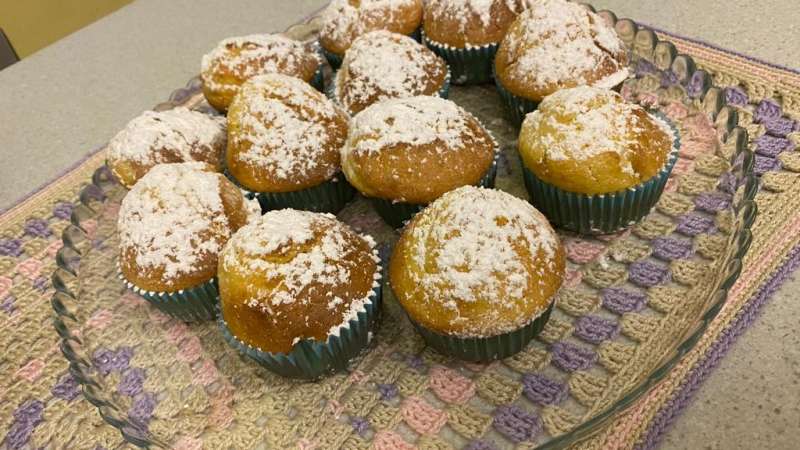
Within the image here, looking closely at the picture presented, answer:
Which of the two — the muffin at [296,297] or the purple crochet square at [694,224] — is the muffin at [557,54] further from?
the muffin at [296,297]

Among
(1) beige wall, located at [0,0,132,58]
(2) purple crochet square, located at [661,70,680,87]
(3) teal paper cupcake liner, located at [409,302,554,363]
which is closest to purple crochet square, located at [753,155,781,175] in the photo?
(2) purple crochet square, located at [661,70,680,87]

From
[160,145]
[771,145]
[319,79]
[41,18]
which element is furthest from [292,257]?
[41,18]

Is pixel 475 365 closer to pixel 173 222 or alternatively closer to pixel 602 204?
pixel 602 204

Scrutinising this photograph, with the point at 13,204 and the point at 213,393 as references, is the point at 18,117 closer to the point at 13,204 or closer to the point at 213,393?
the point at 13,204

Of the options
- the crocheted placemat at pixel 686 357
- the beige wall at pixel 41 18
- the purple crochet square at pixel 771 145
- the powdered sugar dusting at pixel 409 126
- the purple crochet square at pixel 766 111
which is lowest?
the beige wall at pixel 41 18

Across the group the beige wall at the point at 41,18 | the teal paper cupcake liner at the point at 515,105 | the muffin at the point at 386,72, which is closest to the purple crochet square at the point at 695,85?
the teal paper cupcake liner at the point at 515,105

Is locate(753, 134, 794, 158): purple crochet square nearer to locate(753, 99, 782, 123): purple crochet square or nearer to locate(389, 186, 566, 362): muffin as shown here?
locate(753, 99, 782, 123): purple crochet square
